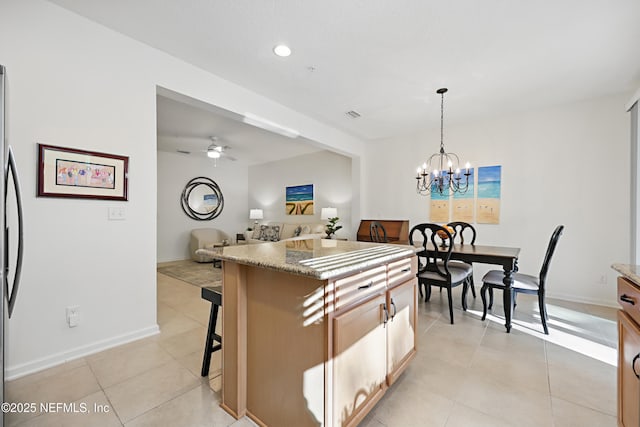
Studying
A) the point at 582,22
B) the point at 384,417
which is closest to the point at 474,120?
the point at 582,22

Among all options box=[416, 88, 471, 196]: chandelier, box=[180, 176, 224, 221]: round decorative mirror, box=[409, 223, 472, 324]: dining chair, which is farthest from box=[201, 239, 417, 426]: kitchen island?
box=[180, 176, 224, 221]: round decorative mirror

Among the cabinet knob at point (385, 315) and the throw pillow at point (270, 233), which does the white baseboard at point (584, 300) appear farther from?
the throw pillow at point (270, 233)

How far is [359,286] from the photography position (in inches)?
51.8

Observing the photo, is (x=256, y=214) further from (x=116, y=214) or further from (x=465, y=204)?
(x=116, y=214)

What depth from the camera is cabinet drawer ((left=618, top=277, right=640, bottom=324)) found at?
99 cm

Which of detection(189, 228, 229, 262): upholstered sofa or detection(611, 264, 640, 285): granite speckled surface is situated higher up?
detection(611, 264, 640, 285): granite speckled surface

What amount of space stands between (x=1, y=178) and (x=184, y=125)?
12.1ft

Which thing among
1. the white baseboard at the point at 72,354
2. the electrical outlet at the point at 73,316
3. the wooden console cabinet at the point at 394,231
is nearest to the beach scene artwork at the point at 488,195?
the wooden console cabinet at the point at 394,231

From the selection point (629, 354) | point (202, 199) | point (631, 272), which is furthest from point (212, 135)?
point (629, 354)

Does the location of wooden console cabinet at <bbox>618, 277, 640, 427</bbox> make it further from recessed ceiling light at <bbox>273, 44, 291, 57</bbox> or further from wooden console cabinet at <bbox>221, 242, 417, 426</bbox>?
recessed ceiling light at <bbox>273, 44, 291, 57</bbox>

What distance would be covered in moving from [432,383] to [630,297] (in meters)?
1.14

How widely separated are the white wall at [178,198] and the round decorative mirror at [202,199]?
99 mm

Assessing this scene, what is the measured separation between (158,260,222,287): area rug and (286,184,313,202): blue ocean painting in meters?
2.45

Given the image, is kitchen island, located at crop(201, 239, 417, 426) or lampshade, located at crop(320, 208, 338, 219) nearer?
kitchen island, located at crop(201, 239, 417, 426)
